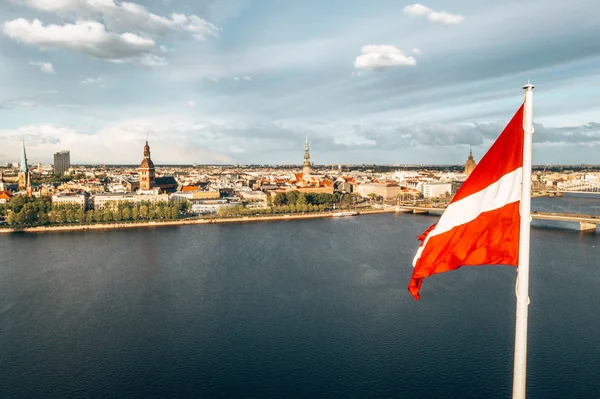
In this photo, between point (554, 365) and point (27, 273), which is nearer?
point (554, 365)

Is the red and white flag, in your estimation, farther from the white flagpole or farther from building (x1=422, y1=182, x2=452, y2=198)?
building (x1=422, y1=182, x2=452, y2=198)

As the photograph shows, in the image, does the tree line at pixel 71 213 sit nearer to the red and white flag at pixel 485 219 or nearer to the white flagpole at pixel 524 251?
the red and white flag at pixel 485 219

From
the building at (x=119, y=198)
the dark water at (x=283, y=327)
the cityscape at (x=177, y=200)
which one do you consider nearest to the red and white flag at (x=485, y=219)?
the dark water at (x=283, y=327)

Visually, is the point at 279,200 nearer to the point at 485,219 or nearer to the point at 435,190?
the point at 435,190

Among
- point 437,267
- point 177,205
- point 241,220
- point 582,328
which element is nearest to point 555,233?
point 582,328

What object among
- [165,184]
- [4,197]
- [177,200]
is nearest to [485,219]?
[177,200]

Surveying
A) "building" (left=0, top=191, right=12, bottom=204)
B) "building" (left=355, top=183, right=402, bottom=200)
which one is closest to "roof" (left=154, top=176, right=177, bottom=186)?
"building" (left=0, top=191, right=12, bottom=204)

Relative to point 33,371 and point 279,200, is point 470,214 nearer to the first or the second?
point 33,371
